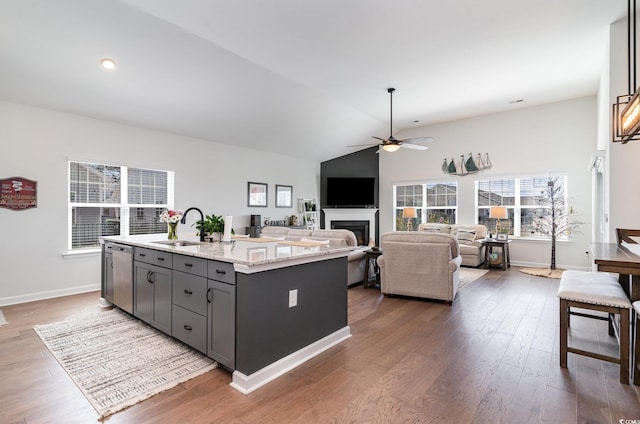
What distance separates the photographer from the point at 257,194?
7484 mm

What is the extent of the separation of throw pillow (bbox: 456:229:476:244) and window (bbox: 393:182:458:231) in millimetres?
936

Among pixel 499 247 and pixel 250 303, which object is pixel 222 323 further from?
pixel 499 247

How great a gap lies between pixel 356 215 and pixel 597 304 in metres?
6.78

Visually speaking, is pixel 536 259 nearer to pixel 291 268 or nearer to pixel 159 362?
pixel 291 268

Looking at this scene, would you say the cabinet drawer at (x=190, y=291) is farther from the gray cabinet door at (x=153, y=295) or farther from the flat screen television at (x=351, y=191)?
the flat screen television at (x=351, y=191)

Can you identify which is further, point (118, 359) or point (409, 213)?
point (409, 213)

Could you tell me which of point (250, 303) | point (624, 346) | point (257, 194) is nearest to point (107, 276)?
point (250, 303)

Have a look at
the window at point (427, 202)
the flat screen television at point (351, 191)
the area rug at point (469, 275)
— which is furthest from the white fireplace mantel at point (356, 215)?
the area rug at point (469, 275)

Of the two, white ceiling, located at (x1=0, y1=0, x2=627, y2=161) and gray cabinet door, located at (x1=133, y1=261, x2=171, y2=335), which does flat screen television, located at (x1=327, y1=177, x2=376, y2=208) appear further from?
gray cabinet door, located at (x1=133, y1=261, x2=171, y2=335)

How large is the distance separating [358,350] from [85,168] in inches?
194

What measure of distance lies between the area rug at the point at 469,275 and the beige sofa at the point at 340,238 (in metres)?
1.65

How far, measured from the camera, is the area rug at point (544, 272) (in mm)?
5838

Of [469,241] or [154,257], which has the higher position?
[154,257]

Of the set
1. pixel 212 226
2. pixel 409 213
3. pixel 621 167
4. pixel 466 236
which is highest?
pixel 621 167
